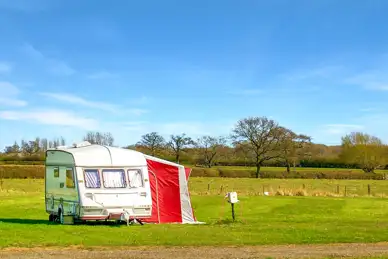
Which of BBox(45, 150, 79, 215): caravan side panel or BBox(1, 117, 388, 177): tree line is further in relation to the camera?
BBox(1, 117, 388, 177): tree line

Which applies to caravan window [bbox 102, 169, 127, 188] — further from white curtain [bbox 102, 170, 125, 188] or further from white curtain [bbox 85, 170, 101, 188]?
white curtain [bbox 85, 170, 101, 188]

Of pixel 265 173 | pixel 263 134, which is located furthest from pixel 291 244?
pixel 263 134

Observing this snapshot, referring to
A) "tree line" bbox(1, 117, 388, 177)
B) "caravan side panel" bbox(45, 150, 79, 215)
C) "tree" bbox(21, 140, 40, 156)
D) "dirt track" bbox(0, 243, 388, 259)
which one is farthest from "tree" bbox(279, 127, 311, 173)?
"dirt track" bbox(0, 243, 388, 259)

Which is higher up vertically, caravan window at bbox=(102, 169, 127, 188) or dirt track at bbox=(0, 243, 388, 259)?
caravan window at bbox=(102, 169, 127, 188)

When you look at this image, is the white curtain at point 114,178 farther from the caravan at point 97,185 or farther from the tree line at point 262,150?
the tree line at point 262,150

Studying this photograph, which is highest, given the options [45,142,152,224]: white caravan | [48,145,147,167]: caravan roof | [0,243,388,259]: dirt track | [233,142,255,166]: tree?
[233,142,255,166]: tree

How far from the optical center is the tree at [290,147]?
83250mm

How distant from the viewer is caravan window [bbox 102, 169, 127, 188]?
2091 cm

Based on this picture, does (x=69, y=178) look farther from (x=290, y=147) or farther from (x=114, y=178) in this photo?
(x=290, y=147)

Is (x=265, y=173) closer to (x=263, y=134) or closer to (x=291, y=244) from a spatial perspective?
(x=263, y=134)

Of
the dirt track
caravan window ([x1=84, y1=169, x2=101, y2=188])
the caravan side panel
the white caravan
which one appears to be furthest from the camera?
the caravan side panel

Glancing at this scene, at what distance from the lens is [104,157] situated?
21.2 m

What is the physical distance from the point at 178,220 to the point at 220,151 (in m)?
71.1

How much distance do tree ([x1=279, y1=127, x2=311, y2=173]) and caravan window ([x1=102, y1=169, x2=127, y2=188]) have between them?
62.9 metres
